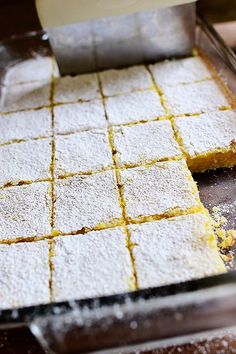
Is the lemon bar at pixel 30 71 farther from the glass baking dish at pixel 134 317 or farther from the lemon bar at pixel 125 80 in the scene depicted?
the glass baking dish at pixel 134 317

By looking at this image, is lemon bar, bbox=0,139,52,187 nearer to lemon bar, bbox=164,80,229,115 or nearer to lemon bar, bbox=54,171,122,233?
lemon bar, bbox=54,171,122,233

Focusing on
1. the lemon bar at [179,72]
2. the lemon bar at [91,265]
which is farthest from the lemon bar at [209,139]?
the lemon bar at [91,265]

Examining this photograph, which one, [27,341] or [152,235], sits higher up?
[152,235]

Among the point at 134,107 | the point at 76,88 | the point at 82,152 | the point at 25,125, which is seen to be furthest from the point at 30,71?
the point at 82,152

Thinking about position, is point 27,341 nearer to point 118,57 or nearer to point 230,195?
point 230,195

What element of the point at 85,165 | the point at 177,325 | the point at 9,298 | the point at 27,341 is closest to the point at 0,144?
the point at 85,165

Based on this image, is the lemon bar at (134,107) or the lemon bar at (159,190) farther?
the lemon bar at (134,107)

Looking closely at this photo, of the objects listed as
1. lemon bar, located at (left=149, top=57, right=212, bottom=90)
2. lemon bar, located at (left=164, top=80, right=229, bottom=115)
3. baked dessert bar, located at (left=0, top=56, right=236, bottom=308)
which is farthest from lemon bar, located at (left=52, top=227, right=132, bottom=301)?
lemon bar, located at (left=149, top=57, right=212, bottom=90)
